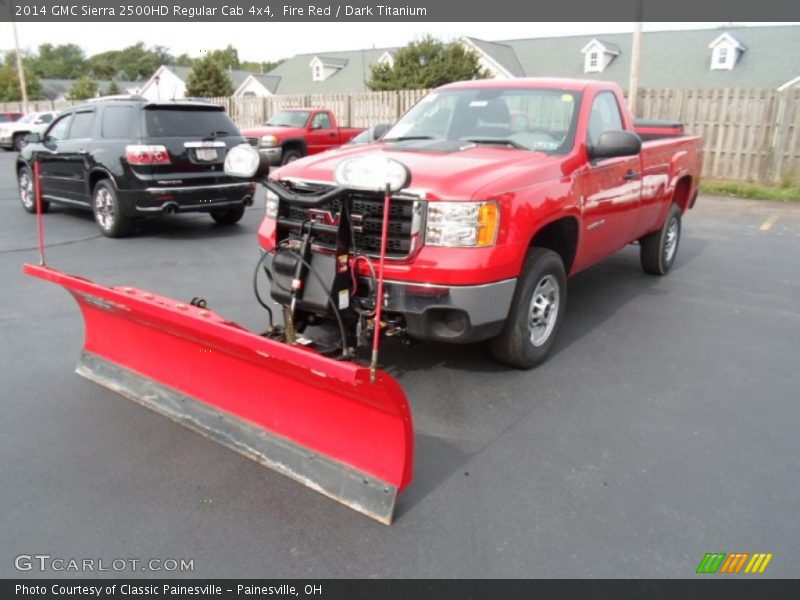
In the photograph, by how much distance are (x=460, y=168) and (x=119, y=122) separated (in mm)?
6721

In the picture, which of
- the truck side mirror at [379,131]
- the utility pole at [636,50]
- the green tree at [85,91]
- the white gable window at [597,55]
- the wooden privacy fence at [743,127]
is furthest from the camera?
the green tree at [85,91]

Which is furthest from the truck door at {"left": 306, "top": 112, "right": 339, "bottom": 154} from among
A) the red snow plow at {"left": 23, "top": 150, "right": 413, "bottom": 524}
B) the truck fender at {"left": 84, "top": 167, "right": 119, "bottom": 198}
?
the red snow plow at {"left": 23, "top": 150, "right": 413, "bottom": 524}

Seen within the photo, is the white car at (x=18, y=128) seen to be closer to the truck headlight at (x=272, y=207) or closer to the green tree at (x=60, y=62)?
the truck headlight at (x=272, y=207)

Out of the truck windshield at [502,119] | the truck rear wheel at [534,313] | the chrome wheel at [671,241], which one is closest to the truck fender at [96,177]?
the truck windshield at [502,119]

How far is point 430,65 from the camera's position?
28.2 meters

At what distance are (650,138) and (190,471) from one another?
6381 mm

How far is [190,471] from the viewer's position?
335cm

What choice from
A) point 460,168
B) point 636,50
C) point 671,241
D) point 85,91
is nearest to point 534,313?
point 460,168

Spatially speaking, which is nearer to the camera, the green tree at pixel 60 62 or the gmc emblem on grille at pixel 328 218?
Result: the gmc emblem on grille at pixel 328 218

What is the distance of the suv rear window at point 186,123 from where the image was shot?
8703 millimetres

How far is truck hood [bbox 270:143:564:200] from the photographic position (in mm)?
3787

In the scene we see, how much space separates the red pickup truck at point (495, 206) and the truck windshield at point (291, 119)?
13116 mm

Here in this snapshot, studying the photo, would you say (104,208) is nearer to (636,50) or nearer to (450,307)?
(450,307)
